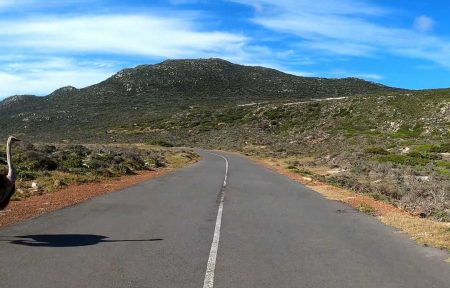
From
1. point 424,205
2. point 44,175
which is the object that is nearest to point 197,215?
point 424,205

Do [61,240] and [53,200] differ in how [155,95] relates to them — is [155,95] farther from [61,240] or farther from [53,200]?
[61,240]

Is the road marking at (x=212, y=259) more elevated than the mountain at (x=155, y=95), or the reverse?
Result: the mountain at (x=155, y=95)

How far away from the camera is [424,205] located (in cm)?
1459

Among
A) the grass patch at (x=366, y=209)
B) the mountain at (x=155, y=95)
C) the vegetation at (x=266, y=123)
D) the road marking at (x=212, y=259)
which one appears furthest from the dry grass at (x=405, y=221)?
the mountain at (x=155, y=95)

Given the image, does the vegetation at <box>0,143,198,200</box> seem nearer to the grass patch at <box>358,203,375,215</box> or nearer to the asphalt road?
the asphalt road

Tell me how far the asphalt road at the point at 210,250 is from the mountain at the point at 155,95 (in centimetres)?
8886

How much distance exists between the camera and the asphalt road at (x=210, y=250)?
6727mm

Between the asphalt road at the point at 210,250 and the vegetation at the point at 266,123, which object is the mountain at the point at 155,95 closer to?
the vegetation at the point at 266,123

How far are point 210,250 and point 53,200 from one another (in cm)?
815

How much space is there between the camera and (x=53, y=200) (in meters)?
14.9

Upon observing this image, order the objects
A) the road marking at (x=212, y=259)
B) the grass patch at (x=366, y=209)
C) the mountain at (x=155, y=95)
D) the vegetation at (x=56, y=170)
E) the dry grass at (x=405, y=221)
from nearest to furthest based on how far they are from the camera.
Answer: the road marking at (x=212, y=259) → the dry grass at (x=405, y=221) → the grass patch at (x=366, y=209) → the vegetation at (x=56, y=170) → the mountain at (x=155, y=95)

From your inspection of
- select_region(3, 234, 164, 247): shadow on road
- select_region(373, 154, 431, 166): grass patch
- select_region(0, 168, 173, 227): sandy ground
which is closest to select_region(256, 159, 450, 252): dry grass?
select_region(3, 234, 164, 247): shadow on road

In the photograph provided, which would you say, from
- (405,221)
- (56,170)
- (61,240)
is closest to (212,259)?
(61,240)

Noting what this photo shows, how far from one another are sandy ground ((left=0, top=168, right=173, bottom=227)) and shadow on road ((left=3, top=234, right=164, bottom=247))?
172 cm
